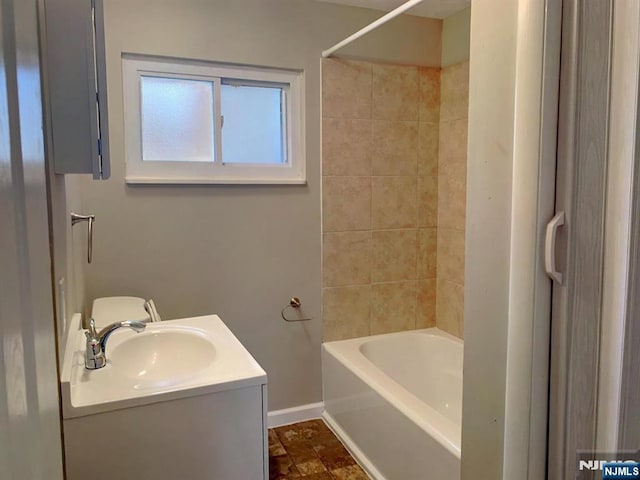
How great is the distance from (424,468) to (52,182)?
1.68 m

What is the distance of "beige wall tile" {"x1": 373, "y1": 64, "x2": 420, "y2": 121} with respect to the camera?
272cm

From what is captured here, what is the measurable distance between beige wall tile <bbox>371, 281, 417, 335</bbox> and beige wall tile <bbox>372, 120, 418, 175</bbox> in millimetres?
721

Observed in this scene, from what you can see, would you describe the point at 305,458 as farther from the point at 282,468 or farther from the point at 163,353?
the point at 163,353

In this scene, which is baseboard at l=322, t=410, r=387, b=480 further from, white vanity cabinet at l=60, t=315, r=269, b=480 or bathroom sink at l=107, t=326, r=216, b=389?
bathroom sink at l=107, t=326, r=216, b=389

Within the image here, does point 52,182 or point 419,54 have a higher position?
point 419,54

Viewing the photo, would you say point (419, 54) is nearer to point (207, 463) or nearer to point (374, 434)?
point (374, 434)

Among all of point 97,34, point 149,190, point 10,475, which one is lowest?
point 10,475

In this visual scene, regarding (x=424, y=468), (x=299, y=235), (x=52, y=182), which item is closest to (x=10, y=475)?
(x=52, y=182)

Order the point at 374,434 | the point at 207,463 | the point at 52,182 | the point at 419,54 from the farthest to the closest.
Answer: the point at 419,54 < the point at 374,434 < the point at 207,463 < the point at 52,182

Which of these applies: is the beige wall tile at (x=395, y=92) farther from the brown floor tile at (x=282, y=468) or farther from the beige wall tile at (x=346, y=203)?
the brown floor tile at (x=282, y=468)

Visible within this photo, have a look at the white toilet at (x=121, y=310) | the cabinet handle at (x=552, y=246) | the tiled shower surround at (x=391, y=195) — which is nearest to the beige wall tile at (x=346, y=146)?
the tiled shower surround at (x=391, y=195)

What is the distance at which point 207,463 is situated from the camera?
4.53 ft

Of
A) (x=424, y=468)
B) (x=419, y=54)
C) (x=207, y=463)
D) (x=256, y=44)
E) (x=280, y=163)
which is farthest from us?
(x=419, y=54)

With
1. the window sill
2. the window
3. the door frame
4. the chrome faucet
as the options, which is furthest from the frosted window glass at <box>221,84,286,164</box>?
the door frame
